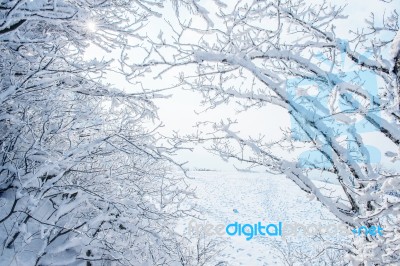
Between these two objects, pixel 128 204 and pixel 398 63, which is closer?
pixel 398 63

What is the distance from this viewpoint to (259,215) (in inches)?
1215

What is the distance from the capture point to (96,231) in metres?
4.88

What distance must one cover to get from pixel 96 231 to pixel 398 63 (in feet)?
15.1

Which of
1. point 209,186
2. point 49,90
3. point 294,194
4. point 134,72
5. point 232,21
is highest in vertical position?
point 209,186

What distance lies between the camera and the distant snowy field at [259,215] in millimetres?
19812

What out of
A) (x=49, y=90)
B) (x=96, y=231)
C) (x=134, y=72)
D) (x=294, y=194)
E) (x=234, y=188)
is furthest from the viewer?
(x=234, y=188)

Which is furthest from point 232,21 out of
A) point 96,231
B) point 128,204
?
point 96,231

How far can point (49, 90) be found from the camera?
3.66 metres

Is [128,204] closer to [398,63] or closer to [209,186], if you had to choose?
[398,63]

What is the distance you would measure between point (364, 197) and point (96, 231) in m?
3.93

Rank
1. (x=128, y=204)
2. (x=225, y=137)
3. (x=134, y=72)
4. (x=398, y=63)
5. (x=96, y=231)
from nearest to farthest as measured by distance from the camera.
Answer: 1. (x=398, y=63)
2. (x=134, y=72)
3. (x=128, y=204)
4. (x=225, y=137)
5. (x=96, y=231)

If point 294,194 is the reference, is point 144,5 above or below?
below

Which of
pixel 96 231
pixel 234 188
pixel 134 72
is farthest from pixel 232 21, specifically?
pixel 234 188

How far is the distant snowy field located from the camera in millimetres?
19812
